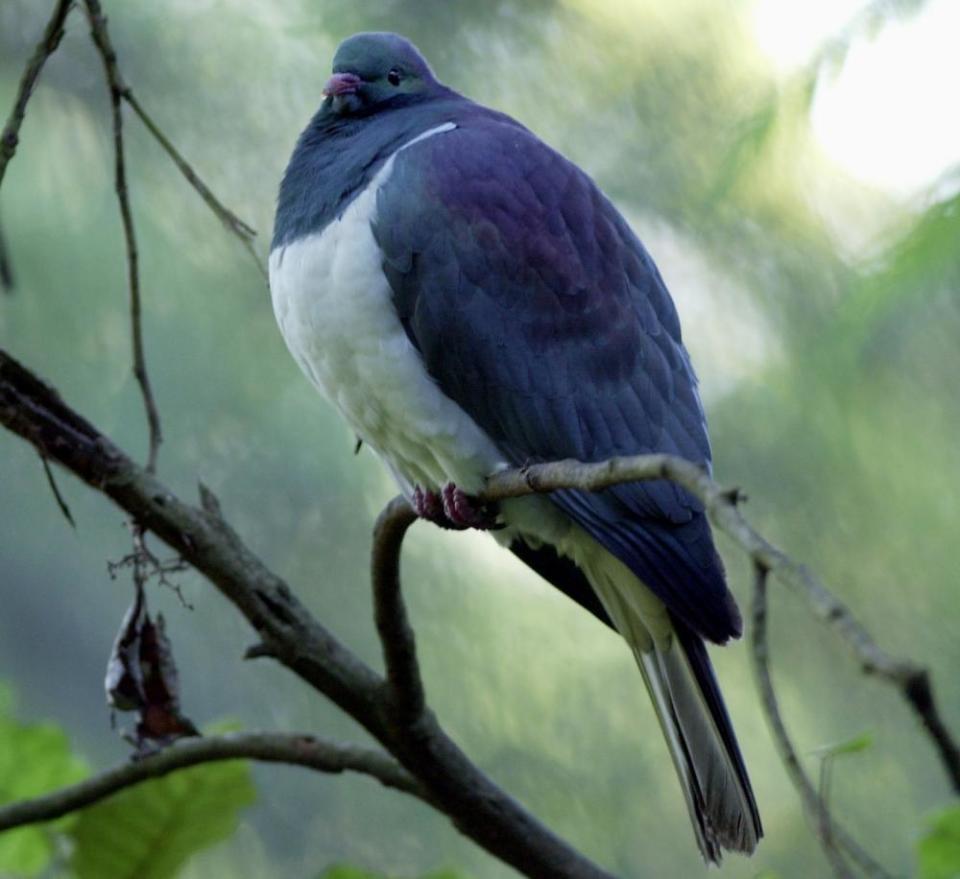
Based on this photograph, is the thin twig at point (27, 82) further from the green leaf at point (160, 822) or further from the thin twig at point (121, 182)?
the green leaf at point (160, 822)

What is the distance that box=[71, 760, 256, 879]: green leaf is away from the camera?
1503 mm

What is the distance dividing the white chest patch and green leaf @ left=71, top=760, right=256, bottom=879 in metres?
0.40

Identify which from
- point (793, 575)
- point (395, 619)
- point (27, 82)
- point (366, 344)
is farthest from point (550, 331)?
point (793, 575)

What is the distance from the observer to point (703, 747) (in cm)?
169

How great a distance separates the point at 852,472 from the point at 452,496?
805 millimetres

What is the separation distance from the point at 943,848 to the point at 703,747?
0.64 m

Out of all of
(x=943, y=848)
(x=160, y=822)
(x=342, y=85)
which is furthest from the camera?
(x=342, y=85)

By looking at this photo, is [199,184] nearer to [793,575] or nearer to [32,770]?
[32,770]

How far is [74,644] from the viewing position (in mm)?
2453

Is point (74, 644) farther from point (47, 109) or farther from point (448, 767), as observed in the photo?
point (448, 767)

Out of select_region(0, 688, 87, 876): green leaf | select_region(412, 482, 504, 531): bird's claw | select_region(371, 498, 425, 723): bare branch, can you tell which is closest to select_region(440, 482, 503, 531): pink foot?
select_region(412, 482, 504, 531): bird's claw

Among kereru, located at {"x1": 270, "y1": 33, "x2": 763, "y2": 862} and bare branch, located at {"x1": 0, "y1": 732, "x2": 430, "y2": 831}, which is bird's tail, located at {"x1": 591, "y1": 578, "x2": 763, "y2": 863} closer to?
kereru, located at {"x1": 270, "y1": 33, "x2": 763, "y2": 862}

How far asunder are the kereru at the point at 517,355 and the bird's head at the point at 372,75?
0.22 feet

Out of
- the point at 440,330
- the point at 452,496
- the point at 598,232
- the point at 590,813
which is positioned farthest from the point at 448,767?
the point at 590,813
